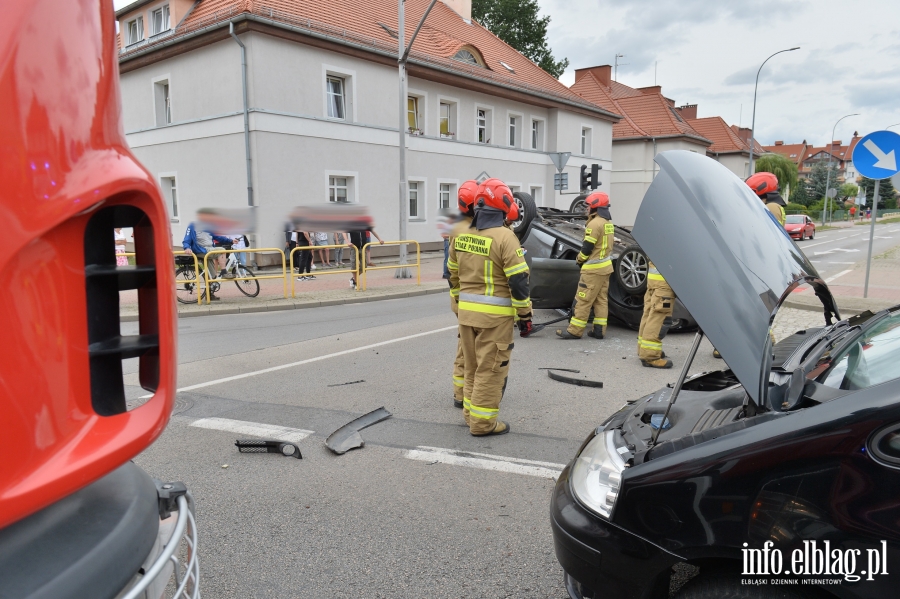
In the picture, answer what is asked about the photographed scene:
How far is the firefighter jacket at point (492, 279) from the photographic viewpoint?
4633 mm

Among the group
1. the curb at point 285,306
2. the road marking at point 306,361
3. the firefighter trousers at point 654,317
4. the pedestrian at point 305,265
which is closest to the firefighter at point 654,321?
the firefighter trousers at point 654,317

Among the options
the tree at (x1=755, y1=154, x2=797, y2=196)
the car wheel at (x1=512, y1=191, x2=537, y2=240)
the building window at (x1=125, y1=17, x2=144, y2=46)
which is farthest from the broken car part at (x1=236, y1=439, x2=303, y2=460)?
the tree at (x1=755, y1=154, x2=797, y2=196)

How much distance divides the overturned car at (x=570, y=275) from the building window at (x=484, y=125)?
1688cm

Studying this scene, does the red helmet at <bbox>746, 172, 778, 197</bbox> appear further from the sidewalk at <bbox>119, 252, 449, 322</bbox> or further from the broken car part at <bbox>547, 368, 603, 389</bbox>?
the sidewalk at <bbox>119, 252, 449, 322</bbox>

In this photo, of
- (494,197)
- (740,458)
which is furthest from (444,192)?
(740,458)

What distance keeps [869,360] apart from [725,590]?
99 centimetres

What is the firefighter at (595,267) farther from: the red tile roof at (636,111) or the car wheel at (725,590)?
the red tile roof at (636,111)

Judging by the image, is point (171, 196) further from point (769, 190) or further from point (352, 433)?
point (769, 190)

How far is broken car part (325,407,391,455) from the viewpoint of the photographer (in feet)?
14.4

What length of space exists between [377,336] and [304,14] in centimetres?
895

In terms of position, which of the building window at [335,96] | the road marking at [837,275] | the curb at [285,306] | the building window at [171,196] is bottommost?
the curb at [285,306]

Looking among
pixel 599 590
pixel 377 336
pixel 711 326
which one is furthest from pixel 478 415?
pixel 377 336

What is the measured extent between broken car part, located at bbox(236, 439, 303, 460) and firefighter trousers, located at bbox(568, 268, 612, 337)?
15.7 feet

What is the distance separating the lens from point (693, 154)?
2365 millimetres
